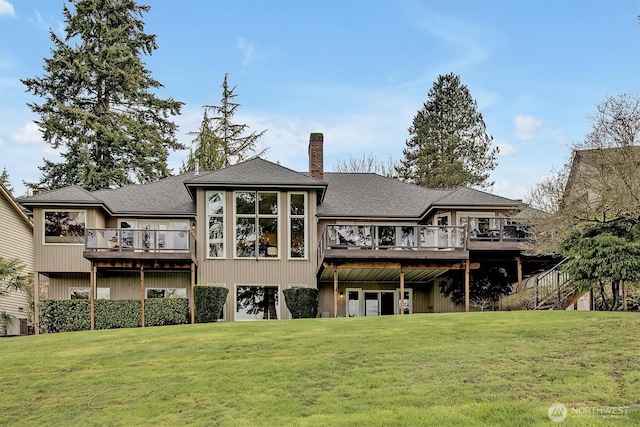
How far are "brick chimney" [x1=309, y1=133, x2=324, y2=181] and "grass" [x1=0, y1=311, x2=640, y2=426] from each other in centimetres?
1104

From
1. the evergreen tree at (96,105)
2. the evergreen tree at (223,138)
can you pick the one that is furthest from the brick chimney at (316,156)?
the evergreen tree at (223,138)

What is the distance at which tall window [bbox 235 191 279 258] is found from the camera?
24.0 m

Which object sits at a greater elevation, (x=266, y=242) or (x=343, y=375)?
(x=266, y=242)

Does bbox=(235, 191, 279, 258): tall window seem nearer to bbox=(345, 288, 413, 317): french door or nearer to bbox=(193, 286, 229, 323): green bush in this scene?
bbox=(193, 286, 229, 323): green bush

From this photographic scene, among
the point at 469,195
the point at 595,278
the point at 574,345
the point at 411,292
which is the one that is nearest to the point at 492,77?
the point at 469,195

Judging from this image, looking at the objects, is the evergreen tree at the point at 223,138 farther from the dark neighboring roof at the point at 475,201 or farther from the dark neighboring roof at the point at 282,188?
the dark neighboring roof at the point at 475,201

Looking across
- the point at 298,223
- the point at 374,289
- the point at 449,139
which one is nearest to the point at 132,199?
the point at 298,223

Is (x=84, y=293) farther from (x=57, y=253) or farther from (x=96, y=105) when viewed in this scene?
(x=96, y=105)

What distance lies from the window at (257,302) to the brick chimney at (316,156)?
526 centimetres

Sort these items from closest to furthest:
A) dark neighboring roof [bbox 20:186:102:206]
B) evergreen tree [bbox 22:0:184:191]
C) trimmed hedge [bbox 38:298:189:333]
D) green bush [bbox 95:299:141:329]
Answer: trimmed hedge [bbox 38:298:189:333] → green bush [bbox 95:299:141:329] → dark neighboring roof [bbox 20:186:102:206] → evergreen tree [bbox 22:0:184:191]

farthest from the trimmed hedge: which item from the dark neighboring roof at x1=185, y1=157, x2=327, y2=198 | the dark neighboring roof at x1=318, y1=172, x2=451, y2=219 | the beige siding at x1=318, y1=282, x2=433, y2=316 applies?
the dark neighboring roof at x1=318, y1=172, x2=451, y2=219

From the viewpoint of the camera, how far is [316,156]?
27.0 meters

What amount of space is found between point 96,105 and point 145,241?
753 inches

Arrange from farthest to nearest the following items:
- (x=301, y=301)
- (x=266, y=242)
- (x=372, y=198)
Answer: (x=372, y=198) < (x=266, y=242) < (x=301, y=301)
